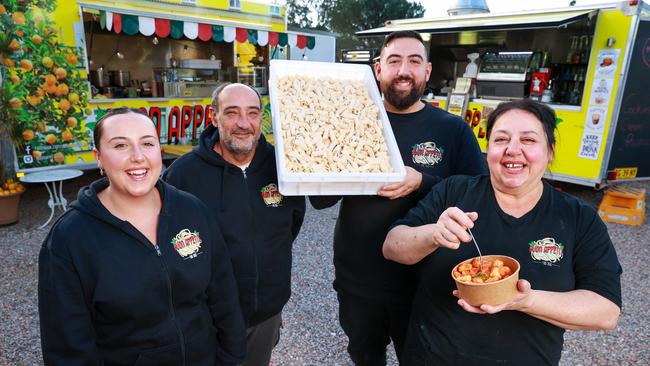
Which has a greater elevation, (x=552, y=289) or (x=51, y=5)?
(x=51, y=5)

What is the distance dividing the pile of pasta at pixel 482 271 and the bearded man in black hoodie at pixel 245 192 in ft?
3.13

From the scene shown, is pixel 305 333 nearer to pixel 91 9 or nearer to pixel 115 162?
pixel 115 162

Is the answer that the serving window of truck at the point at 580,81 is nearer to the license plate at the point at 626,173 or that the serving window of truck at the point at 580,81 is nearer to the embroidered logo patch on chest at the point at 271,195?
the license plate at the point at 626,173

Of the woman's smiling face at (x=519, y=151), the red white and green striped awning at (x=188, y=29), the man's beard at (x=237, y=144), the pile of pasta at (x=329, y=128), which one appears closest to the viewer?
the woman's smiling face at (x=519, y=151)

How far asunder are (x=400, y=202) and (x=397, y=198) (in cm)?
3

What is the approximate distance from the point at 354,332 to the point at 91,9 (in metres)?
6.15

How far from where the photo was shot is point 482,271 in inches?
50.8

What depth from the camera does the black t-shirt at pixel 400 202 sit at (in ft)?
6.55

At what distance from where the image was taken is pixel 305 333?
10.7 ft

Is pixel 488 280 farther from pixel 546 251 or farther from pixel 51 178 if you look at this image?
pixel 51 178

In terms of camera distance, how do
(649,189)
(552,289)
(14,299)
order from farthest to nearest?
1. (649,189)
2. (14,299)
3. (552,289)

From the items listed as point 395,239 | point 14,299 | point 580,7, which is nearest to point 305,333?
point 395,239

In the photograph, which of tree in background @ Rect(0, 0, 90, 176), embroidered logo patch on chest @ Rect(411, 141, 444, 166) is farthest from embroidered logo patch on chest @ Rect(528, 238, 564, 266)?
tree in background @ Rect(0, 0, 90, 176)

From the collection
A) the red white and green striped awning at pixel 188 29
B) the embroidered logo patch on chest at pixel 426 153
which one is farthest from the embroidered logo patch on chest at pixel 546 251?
the red white and green striped awning at pixel 188 29
